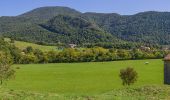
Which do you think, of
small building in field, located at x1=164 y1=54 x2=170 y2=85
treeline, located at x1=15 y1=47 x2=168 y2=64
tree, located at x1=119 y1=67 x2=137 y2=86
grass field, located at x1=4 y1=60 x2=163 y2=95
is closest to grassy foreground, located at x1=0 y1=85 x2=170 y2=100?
grass field, located at x1=4 y1=60 x2=163 y2=95

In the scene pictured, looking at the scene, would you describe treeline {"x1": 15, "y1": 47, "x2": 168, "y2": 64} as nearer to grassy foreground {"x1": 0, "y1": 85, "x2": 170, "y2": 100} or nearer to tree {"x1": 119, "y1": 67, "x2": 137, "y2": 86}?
tree {"x1": 119, "y1": 67, "x2": 137, "y2": 86}

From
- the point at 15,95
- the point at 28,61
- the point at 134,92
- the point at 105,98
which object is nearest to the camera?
the point at 15,95

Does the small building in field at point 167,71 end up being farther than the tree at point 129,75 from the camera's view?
No

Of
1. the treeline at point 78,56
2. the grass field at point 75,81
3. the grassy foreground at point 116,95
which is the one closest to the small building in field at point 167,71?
the grass field at point 75,81

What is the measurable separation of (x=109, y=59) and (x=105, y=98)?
125962 mm

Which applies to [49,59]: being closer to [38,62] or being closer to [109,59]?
[38,62]

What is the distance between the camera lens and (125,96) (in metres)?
20.9

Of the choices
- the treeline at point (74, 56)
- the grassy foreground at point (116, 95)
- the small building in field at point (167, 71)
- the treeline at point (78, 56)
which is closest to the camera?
the grassy foreground at point (116, 95)

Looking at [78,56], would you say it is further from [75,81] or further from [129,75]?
[129,75]

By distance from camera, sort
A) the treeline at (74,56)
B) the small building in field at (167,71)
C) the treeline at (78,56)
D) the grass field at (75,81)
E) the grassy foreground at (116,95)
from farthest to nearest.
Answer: the treeline at (78,56) < the treeline at (74,56) < the grass field at (75,81) < the small building in field at (167,71) < the grassy foreground at (116,95)

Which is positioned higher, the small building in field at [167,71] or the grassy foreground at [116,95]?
the grassy foreground at [116,95]

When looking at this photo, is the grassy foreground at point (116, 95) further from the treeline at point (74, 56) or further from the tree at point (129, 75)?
the treeline at point (74, 56)

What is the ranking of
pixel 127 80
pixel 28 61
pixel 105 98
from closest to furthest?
pixel 105 98
pixel 127 80
pixel 28 61

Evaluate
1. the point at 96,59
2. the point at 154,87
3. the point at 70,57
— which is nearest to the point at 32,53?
the point at 70,57
